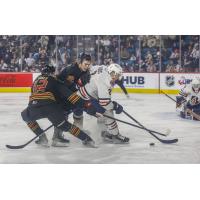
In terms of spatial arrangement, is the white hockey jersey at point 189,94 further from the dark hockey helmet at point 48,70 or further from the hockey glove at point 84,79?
the dark hockey helmet at point 48,70

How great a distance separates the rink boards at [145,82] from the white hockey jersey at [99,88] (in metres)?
0.95

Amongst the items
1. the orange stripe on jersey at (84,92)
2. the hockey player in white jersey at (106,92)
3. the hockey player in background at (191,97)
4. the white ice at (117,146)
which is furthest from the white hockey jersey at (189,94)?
the orange stripe on jersey at (84,92)

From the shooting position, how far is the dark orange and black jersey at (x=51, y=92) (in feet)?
11.9

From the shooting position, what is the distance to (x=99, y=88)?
378 cm

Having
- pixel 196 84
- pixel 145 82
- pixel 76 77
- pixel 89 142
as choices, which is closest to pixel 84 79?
pixel 76 77

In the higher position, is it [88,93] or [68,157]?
[88,93]

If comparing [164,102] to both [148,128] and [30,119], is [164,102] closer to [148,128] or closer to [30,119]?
[148,128]

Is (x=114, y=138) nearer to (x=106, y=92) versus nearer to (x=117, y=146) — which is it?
(x=117, y=146)

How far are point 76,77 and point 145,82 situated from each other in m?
2.47

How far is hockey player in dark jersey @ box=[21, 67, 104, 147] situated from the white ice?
92 millimetres

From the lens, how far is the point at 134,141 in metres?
3.94

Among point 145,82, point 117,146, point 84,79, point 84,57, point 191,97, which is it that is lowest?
point 117,146

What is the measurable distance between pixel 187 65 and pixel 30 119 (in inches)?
88.0
